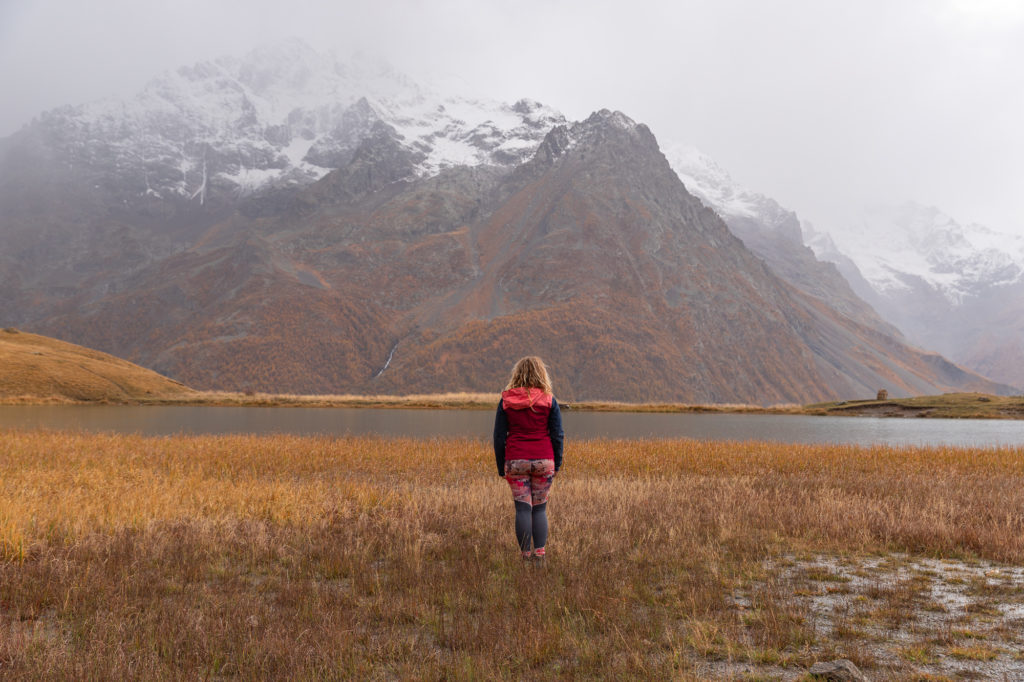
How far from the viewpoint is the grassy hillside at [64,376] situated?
70.4 meters

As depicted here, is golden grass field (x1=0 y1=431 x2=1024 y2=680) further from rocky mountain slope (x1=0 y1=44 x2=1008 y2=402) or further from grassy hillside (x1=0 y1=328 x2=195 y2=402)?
rocky mountain slope (x1=0 y1=44 x2=1008 y2=402)

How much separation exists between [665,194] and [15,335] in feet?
555

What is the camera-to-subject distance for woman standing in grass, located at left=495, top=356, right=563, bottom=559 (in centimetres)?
849

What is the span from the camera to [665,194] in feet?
630

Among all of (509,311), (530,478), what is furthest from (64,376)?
(509,311)

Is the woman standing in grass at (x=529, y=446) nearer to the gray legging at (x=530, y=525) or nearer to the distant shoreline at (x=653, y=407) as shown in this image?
the gray legging at (x=530, y=525)

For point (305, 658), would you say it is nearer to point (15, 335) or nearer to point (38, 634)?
point (38, 634)

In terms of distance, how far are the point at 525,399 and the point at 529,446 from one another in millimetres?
694

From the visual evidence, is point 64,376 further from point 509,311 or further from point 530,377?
point 509,311

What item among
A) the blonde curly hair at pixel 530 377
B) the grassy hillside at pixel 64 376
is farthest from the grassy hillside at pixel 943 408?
the grassy hillside at pixel 64 376

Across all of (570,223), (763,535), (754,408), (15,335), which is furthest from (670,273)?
(763,535)

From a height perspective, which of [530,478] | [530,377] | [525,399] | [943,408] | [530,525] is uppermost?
[530,377]

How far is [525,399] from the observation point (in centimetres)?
846

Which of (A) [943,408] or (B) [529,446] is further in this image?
(A) [943,408]
